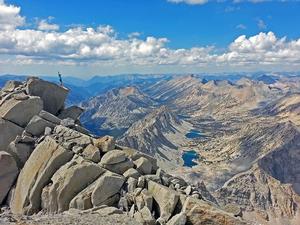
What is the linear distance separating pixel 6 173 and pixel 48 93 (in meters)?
16.6

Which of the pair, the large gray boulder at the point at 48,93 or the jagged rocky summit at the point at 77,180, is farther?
the large gray boulder at the point at 48,93

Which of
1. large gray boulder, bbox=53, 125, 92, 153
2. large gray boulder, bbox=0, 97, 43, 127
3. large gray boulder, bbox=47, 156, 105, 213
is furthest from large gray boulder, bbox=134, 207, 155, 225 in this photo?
large gray boulder, bbox=0, 97, 43, 127

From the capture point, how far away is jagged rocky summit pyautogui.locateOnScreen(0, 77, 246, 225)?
126 ft

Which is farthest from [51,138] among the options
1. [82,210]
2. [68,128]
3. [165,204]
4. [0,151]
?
[165,204]

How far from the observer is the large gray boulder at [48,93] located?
59.7 metres

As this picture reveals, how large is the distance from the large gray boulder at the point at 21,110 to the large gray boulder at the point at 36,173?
7537 mm

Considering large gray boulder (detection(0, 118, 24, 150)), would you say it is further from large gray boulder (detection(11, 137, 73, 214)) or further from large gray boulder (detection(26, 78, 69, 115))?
large gray boulder (detection(26, 78, 69, 115))

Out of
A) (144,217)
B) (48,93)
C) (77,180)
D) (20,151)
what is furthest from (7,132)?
(144,217)

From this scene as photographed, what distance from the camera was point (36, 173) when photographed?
4497cm

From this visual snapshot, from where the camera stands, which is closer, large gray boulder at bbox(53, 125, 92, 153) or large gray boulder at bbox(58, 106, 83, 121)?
large gray boulder at bbox(53, 125, 92, 153)

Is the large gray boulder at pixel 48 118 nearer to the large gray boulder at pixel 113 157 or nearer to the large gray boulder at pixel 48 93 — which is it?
the large gray boulder at pixel 48 93

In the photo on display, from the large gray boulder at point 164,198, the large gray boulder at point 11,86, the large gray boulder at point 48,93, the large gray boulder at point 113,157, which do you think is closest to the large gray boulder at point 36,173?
the large gray boulder at point 113,157

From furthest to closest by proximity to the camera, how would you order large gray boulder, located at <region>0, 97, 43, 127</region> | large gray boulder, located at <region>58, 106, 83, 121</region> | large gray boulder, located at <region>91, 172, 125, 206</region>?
large gray boulder, located at <region>58, 106, 83, 121</region>
large gray boulder, located at <region>0, 97, 43, 127</region>
large gray boulder, located at <region>91, 172, 125, 206</region>

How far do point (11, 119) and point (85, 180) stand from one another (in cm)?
1592
